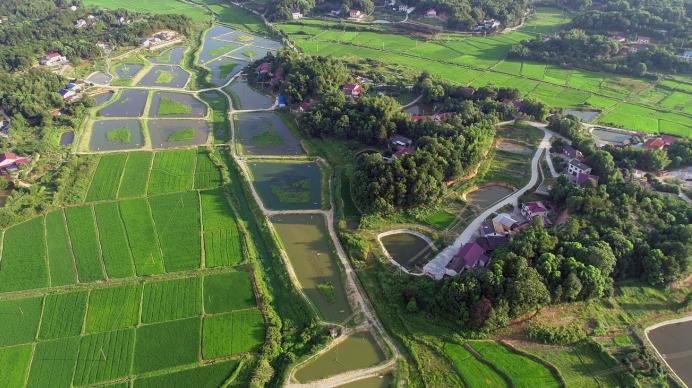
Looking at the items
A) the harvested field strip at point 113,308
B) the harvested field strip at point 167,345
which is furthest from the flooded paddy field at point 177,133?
the harvested field strip at point 167,345

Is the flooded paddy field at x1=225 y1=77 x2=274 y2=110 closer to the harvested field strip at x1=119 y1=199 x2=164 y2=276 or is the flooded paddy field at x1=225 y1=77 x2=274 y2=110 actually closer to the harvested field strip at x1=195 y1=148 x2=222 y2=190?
the harvested field strip at x1=195 y1=148 x2=222 y2=190

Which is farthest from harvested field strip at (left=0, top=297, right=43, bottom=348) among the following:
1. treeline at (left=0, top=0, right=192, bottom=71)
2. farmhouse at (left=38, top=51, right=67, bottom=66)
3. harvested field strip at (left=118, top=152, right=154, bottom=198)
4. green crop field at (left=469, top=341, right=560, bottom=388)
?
farmhouse at (left=38, top=51, right=67, bottom=66)

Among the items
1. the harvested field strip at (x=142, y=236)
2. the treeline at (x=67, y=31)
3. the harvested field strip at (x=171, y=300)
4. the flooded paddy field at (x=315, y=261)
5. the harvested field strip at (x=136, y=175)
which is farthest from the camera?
the treeline at (x=67, y=31)

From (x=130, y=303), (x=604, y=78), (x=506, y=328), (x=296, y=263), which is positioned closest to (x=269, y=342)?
(x=296, y=263)

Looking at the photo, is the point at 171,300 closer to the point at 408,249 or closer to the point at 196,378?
the point at 196,378

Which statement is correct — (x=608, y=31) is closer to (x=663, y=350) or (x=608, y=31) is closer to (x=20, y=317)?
(x=663, y=350)

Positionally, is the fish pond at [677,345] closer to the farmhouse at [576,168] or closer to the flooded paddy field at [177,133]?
the farmhouse at [576,168]
